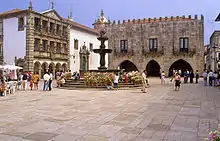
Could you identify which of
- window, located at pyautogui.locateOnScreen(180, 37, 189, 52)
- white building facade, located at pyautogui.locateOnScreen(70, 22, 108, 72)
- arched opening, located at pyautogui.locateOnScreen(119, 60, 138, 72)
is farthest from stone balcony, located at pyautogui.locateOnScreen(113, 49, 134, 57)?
window, located at pyautogui.locateOnScreen(180, 37, 189, 52)

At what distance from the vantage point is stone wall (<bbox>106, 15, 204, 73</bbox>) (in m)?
33.9

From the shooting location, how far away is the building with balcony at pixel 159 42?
34.0 metres

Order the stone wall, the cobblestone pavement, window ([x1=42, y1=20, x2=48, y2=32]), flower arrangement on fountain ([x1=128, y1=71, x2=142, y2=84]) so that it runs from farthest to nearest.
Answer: the stone wall, window ([x1=42, y1=20, x2=48, y2=32]), flower arrangement on fountain ([x1=128, y1=71, x2=142, y2=84]), the cobblestone pavement

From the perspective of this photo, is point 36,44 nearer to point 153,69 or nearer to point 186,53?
point 186,53

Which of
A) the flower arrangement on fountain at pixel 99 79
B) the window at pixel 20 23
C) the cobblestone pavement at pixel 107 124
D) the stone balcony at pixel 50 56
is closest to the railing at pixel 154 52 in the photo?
the stone balcony at pixel 50 56

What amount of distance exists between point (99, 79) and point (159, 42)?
22.4 m

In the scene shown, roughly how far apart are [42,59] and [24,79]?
12165 mm

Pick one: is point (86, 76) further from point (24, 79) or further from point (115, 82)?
point (24, 79)

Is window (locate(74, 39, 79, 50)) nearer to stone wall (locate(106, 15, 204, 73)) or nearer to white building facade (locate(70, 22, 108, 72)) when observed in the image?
white building facade (locate(70, 22, 108, 72))

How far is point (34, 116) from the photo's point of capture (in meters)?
6.74

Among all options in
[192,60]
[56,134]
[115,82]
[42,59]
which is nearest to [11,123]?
[56,134]

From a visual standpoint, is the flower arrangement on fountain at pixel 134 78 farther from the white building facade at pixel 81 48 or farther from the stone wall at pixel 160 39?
the stone wall at pixel 160 39

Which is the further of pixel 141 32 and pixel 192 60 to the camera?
pixel 141 32

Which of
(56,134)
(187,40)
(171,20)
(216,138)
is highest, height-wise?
(171,20)
